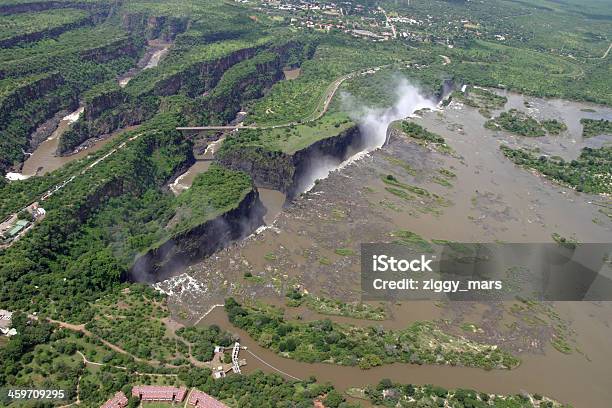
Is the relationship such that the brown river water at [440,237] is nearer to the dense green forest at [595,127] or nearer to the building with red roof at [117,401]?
the dense green forest at [595,127]

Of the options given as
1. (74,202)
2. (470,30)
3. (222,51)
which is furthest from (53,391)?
(470,30)

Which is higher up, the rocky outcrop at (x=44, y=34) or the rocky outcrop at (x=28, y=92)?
the rocky outcrop at (x=44, y=34)

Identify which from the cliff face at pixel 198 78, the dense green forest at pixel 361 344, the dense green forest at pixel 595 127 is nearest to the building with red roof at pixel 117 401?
the dense green forest at pixel 361 344

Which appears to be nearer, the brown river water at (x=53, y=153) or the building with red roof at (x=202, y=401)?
the building with red roof at (x=202, y=401)

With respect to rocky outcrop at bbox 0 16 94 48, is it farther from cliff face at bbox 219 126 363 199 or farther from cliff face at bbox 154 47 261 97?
cliff face at bbox 219 126 363 199

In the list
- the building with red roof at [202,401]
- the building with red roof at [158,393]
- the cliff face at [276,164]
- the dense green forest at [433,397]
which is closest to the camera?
the building with red roof at [202,401]

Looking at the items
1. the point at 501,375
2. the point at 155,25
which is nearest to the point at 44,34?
the point at 155,25

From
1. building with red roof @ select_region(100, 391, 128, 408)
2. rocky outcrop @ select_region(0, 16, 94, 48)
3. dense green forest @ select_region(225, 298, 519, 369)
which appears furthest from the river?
rocky outcrop @ select_region(0, 16, 94, 48)

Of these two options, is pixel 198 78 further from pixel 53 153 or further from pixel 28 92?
pixel 53 153
